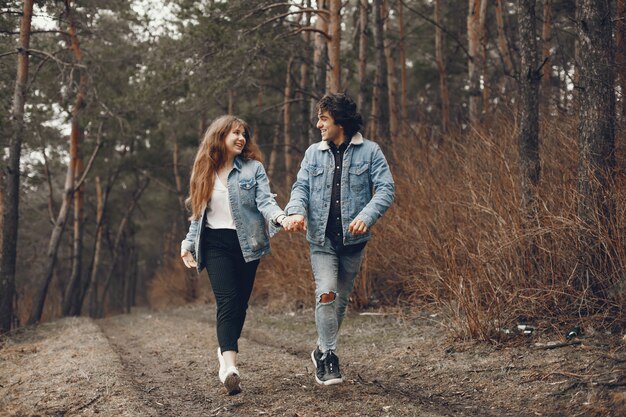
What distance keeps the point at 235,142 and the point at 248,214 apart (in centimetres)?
59

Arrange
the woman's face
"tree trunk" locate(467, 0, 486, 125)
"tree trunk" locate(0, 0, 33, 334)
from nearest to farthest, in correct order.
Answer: the woman's face, "tree trunk" locate(0, 0, 33, 334), "tree trunk" locate(467, 0, 486, 125)

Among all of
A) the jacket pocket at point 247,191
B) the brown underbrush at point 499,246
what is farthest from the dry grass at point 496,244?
the jacket pocket at point 247,191

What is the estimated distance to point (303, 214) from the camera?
5402mm

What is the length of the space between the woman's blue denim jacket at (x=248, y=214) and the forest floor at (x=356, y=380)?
3.66 feet

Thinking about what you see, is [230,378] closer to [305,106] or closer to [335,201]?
[335,201]

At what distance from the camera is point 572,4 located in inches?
573

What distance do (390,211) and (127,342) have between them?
14.3ft

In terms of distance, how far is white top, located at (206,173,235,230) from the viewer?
18.2ft

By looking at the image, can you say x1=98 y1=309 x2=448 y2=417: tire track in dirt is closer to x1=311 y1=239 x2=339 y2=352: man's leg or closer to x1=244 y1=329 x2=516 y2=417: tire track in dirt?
x1=244 y1=329 x2=516 y2=417: tire track in dirt

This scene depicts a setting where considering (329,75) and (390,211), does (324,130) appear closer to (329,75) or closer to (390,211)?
(390,211)

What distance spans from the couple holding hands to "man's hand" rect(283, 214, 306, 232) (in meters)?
0.19

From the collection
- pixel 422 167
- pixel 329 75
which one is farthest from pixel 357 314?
pixel 329 75

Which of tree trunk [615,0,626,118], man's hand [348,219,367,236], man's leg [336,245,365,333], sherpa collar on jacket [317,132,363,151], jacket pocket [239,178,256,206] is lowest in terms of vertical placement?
man's leg [336,245,365,333]

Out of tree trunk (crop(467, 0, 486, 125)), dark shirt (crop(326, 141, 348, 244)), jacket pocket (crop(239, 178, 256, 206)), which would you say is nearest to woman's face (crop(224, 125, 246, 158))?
jacket pocket (crop(239, 178, 256, 206))
